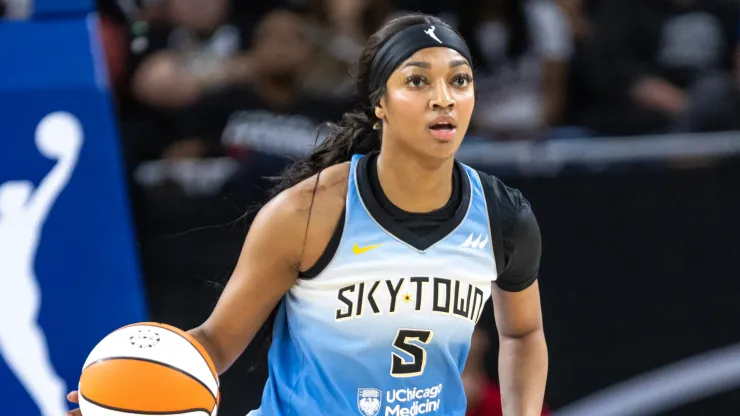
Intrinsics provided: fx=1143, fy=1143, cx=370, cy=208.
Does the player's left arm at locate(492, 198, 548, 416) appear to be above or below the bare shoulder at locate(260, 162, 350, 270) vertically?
below

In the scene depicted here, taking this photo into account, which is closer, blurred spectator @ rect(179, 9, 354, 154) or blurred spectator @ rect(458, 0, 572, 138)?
blurred spectator @ rect(179, 9, 354, 154)

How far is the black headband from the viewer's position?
3.19 m

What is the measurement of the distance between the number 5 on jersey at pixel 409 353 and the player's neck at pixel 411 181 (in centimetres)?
35

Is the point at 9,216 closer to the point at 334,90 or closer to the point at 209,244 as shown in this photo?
the point at 209,244

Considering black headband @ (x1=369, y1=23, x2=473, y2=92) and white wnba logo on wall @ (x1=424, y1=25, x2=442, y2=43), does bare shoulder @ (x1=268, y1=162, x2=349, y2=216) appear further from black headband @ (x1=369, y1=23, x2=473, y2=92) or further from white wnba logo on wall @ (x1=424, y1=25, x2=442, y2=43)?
white wnba logo on wall @ (x1=424, y1=25, x2=442, y2=43)

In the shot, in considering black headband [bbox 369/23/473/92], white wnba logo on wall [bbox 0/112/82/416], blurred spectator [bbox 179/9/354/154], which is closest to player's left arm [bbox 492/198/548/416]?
black headband [bbox 369/23/473/92]

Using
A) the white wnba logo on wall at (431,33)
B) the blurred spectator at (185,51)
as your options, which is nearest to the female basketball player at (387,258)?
the white wnba logo on wall at (431,33)

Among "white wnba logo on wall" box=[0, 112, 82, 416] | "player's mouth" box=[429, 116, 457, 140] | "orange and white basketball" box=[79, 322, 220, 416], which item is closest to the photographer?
"orange and white basketball" box=[79, 322, 220, 416]

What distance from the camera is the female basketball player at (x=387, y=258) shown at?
317 cm

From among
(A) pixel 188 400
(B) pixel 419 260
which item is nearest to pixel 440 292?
(B) pixel 419 260

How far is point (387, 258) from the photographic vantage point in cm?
323

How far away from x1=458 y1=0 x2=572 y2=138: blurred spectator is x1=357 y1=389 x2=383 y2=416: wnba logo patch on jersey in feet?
11.7

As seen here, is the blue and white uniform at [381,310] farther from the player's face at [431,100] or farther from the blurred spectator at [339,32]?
the blurred spectator at [339,32]

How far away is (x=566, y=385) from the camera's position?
5910 millimetres
